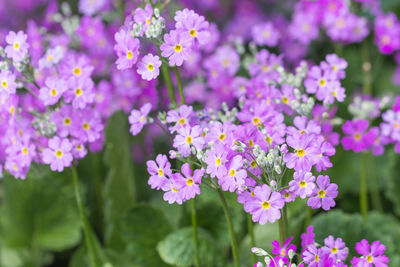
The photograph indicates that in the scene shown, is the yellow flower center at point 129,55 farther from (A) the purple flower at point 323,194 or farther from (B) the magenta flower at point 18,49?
(A) the purple flower at point 323,194

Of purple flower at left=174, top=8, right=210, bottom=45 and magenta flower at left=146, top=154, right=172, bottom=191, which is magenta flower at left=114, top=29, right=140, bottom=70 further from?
magenta flower at left=146, top=154, right=172, bottom=191

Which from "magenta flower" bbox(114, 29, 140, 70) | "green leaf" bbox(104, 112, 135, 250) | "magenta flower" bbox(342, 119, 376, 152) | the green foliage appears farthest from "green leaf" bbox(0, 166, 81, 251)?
"magenta flower" bbox(342, 119, 376, 152)

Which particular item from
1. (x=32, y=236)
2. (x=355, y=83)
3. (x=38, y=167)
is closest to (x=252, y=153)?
(x=38, y=167)

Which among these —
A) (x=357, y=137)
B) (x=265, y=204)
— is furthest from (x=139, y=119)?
(x=357, y=137)

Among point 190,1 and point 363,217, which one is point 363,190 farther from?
point 190,1

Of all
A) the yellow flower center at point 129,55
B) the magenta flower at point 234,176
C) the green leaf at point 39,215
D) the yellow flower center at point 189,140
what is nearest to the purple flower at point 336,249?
the magenta flower at point 234,176

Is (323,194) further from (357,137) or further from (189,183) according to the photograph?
(357,137)
